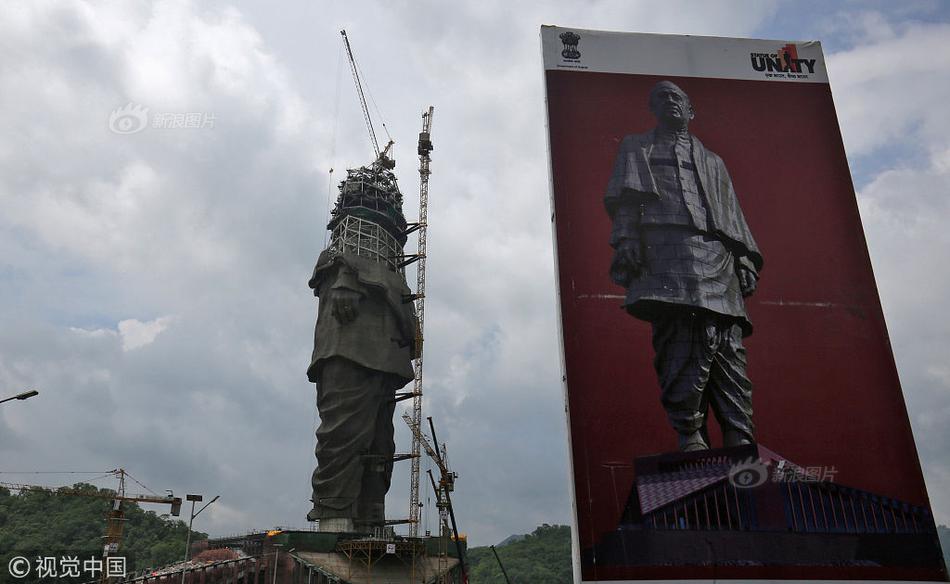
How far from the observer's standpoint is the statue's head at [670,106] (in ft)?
108

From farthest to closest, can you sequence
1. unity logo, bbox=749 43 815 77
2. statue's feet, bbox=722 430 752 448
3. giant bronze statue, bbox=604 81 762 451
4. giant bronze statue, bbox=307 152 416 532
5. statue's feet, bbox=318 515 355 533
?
giant bronze statue, bbox=307 152 416 532 < statue's feet, bbox=318 515 355 533 < unity logo, bbox=749 43 815 77 < giant bronze statue, bbox=604 81 762 451 < statue's feet, bbox=722 430 752 448

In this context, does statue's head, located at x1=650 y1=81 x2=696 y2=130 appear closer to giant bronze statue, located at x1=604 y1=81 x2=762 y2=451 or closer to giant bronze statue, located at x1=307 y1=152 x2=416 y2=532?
giant bronze statue, located at x1=604 y1=81 x2=762 y2=451

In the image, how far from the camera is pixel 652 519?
25.6 m

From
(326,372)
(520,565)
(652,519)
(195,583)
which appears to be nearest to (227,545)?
(326,372)

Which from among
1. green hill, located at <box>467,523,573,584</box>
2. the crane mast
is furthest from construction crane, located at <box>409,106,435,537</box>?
green hill, located at <box>467,523,573,584</box>

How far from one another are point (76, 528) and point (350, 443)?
67622 mm

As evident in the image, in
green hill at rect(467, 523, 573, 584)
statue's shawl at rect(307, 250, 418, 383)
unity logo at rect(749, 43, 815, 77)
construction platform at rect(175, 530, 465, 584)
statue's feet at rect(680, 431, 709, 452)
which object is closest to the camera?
statue's feet at rect(680, 431, 709, 452)

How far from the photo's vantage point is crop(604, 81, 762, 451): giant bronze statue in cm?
2794

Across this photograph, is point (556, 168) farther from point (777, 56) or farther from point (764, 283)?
point (777, 56)

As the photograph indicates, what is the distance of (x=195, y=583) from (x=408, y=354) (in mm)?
26306

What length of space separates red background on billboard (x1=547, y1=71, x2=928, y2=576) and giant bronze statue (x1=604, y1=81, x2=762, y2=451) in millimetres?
560

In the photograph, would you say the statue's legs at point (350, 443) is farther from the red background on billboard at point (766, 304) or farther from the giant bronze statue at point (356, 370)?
the red background on billboard at point (766, 304)

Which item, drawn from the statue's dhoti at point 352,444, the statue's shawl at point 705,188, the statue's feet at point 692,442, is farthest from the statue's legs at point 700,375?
the statue's dhoti at point 352,444

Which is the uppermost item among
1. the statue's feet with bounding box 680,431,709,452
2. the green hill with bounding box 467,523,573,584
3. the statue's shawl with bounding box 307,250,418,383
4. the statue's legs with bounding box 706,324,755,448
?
the statue's shawl with bounding box 307,250,418,383
